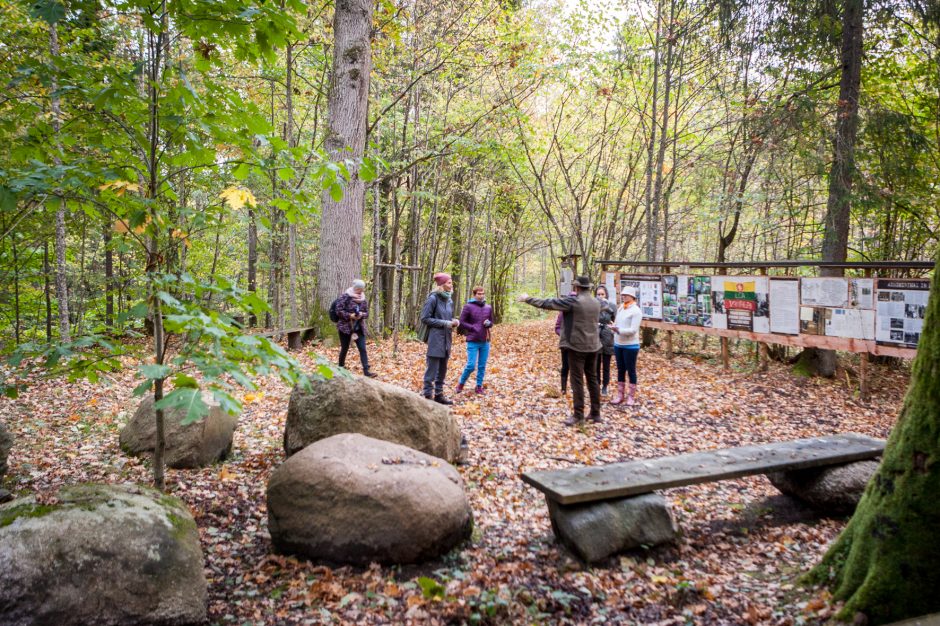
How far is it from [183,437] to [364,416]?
6.35ft

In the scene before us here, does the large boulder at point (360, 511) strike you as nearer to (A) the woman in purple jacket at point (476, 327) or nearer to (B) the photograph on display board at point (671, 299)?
(A) the woman in purple jacket at point (476, 327)

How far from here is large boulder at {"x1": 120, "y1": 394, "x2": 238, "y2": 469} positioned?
5059 millimetres

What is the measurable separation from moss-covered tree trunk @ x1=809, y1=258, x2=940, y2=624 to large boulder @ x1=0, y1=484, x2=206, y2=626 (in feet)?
12.1

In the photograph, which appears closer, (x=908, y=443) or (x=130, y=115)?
(x=908, y=443)

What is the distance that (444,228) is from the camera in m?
19.7

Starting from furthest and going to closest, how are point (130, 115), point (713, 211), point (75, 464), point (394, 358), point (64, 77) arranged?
point (713, 211) → point (394, 358) → point (75, 464) → point (130, 115) → point (64, 77)

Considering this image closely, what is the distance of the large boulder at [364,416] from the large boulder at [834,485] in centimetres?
344

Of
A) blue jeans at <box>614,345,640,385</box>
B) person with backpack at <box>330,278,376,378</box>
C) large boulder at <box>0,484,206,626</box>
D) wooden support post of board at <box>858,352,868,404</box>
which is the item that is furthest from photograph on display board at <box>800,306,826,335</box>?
large boulder at <box>0,484,206,626</box>

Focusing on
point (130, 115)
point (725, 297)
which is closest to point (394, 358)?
point (725, 297)

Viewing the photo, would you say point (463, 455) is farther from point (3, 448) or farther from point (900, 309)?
point (900, 309)

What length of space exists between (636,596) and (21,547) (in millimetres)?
3577

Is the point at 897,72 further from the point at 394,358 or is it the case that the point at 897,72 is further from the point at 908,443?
the point at 394,358

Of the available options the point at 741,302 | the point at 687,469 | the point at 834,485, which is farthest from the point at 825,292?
the point at 687,469

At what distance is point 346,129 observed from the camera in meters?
9.67
